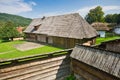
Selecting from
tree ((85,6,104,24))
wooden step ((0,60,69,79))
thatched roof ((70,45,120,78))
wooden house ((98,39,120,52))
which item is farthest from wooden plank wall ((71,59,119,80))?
tree ((85,6,104,24))

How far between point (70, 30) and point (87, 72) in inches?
644

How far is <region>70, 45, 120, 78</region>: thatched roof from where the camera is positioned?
19.5 ft

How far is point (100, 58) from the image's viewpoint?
6.82 meters

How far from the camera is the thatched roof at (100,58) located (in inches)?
234

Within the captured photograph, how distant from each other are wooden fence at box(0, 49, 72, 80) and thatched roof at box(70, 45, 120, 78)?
1067 mm

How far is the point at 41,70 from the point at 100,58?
3.82 m

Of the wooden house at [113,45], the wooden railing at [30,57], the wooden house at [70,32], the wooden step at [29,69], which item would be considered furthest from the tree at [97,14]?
the wooden step at [29,69]

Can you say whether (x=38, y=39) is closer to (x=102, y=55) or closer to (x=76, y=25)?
(x=76, y=25)

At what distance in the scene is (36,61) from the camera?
7.69m

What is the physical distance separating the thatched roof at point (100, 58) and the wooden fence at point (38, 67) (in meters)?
1.07

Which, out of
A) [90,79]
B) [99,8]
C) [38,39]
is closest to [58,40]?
[38,39]

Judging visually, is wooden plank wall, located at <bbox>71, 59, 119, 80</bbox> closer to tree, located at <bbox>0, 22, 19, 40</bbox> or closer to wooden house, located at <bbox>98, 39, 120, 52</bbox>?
wooden house, located at <bbox>98, 39, 120, 52</bbox>

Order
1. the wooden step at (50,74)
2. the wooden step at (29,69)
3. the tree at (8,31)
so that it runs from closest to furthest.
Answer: the wooden step at (29,69), the wooden step at (50,74), the tree at (8,31)

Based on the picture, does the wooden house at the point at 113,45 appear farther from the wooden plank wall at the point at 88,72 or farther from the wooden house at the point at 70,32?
the wooden house at the point at 70,32
